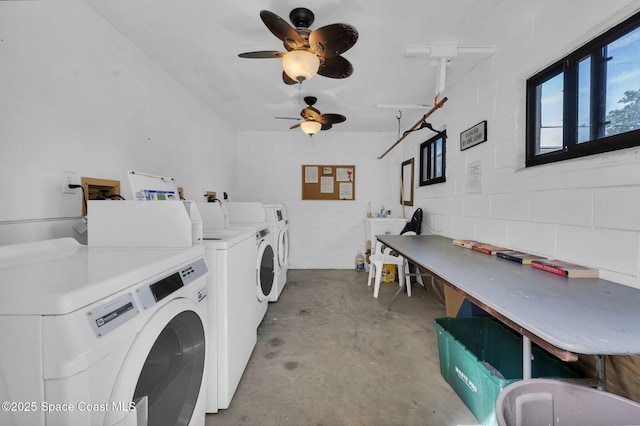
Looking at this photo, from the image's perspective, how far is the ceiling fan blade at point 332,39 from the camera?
57.1 inches

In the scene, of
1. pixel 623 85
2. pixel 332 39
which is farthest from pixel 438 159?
pixel 332 39

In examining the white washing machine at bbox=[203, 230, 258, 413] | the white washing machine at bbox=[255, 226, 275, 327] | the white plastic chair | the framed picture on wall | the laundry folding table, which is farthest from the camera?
the framed picture on wall

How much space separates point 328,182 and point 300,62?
125 inches

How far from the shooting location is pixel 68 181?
5.17ft

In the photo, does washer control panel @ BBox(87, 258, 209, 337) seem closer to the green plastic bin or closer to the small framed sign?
the green plastic bin

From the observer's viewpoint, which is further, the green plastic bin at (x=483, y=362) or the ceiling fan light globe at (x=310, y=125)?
the ceiling fan light globe at (x=310, y=125)

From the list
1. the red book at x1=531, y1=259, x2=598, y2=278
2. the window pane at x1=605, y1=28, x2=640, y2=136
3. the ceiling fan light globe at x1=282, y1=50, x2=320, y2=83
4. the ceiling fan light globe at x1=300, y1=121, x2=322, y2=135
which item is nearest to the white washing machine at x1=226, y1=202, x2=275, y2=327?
the ceiling fan light globe at x1=300, y1=121, x2=322, y2=135

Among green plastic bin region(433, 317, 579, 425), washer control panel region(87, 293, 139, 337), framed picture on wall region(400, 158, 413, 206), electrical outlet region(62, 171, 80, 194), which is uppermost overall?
framed picture on wall region(400, 158, 413, 206)

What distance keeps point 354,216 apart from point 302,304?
2.11 m

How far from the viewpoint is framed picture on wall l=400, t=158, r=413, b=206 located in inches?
165

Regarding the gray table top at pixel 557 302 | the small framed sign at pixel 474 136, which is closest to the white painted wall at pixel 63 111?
the gray table top at pixel 557 302

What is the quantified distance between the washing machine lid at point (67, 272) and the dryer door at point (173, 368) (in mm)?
165

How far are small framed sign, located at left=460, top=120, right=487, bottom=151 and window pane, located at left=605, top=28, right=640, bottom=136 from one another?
895mm

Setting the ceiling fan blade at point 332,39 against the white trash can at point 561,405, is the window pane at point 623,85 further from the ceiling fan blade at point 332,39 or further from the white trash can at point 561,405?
the ceiling fan blade at point 332,39
